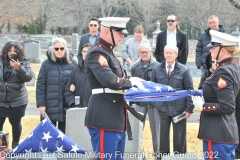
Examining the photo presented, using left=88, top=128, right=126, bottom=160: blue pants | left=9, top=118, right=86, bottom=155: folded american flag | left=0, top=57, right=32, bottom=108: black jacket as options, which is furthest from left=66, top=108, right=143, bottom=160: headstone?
left=88, top=128, right=126, bottom=160: blue pants

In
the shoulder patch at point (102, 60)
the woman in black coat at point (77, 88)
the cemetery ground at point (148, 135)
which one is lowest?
the cemetery ground at point (148, 135)

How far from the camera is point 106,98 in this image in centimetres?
486

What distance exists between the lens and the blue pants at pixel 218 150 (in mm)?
4852

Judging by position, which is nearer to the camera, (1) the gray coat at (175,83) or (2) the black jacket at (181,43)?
(1) the gray coat at (175,83)

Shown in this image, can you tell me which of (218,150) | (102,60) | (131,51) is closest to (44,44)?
(131,51)

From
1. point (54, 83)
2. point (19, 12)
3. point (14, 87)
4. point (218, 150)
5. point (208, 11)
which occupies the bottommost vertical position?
point (218, 150)

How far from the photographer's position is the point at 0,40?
121 feet

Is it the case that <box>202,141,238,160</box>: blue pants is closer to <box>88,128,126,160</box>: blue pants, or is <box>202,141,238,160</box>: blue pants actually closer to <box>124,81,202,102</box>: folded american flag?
<box>124,81,202,102</box>: folded american flag

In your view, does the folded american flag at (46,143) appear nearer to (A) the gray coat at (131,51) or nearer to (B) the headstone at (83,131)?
(B) the headstone at (83,131)

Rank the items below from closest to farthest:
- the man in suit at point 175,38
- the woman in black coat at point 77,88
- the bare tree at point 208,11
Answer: the woman in black coat at point 77,88 → the man in suit at point 175,38 → the bare tree at point 208,11

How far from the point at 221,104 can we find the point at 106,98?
118 cm

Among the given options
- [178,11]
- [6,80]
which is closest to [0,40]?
[178,11]

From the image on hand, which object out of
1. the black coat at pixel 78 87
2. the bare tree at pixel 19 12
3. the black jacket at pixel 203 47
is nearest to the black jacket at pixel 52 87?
the black coat at pixel 78 87

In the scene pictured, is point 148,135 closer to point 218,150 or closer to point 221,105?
point 218,150
